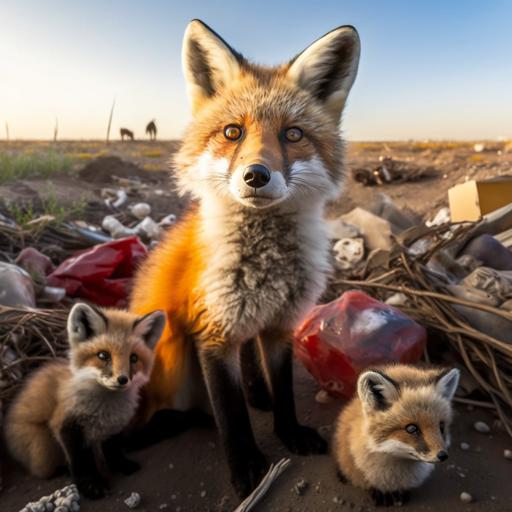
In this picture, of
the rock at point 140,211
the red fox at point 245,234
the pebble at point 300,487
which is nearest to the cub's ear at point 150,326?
the red fox at point 245,234

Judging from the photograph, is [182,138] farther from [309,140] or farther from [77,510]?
[77,510]

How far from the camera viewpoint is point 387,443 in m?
1.84

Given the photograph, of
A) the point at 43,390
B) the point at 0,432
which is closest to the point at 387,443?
the point at 43,390

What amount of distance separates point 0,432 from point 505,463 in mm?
2438

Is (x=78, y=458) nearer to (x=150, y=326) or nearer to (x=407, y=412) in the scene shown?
(x=150, y=326)

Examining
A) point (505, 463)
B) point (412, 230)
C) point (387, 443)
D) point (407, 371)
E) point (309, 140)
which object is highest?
point (309, 140)

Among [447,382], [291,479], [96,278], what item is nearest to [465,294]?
[447,382]

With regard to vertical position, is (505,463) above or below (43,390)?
below

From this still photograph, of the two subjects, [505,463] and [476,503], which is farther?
[505,463]

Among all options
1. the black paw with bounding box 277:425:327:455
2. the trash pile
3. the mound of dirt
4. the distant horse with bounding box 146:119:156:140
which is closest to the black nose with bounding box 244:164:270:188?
the black paw with bounding box 277:425:327:455

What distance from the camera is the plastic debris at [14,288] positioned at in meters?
3.26

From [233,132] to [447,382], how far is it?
1.34 meters

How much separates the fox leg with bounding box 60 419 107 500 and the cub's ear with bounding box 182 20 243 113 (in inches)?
62.9

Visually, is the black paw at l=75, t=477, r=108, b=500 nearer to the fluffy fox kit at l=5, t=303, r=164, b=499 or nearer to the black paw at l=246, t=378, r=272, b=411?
the fluffy fox kit at l=5, t=303, r=164, b=499
